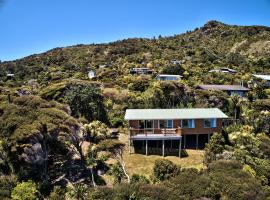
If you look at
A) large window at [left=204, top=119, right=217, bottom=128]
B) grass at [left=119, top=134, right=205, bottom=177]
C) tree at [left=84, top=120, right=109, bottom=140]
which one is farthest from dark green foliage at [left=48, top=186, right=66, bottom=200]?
large window at [left=204, top=119, right=217, bottom=128]

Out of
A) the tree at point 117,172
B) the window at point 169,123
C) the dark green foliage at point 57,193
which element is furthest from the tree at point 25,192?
the window at point 169,123

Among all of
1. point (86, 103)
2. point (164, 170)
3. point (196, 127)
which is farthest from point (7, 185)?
point (196, 127)

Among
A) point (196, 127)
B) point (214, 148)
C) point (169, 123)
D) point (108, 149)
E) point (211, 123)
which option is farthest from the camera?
point (211, 123)

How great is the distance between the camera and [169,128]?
3544 centimetres

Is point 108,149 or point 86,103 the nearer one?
point 108,149

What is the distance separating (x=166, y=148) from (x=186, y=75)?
126 feet

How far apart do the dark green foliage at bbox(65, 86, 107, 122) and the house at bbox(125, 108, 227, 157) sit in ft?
19.7

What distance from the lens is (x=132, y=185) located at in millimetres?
21031

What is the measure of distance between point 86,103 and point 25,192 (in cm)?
1984

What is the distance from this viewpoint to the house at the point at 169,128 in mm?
34219

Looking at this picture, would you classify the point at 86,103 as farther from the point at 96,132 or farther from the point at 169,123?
the point at 169,123

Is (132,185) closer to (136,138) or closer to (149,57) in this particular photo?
(136,138)

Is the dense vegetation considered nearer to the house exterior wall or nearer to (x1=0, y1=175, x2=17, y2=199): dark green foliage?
(x1=0, y1=175, x2=17, y2=199): dark green foliage

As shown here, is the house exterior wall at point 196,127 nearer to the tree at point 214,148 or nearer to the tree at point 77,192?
the tree at point 214,148
